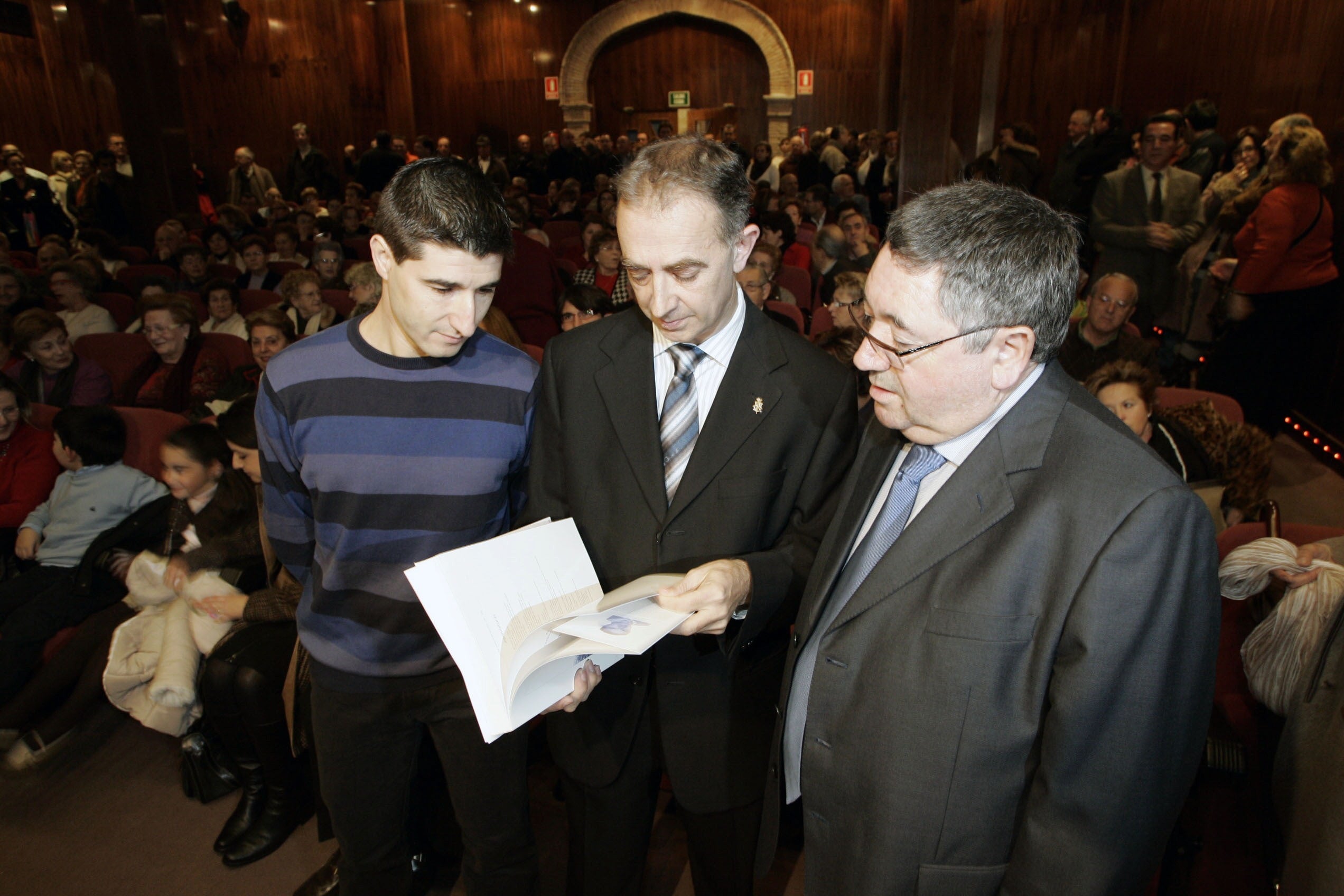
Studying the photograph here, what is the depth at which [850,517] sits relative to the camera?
4.19ft

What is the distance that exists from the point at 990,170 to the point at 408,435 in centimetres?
609

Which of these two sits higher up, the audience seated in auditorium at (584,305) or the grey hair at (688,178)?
the grey hair at (688,178)

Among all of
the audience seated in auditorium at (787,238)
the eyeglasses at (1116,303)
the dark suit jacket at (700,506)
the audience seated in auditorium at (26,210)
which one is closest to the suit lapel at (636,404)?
the dark suit jacket at (700,506)

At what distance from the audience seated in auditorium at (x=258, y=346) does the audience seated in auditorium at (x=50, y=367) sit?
1.90ft

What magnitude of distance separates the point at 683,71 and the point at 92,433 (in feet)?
56.0

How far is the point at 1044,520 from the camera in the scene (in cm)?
97

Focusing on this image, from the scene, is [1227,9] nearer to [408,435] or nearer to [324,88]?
[408,435]

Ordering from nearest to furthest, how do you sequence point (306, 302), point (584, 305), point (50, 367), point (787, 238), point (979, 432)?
point (979, 432), point (50, 367), point (584, 305), point (306, 302), point (787, 238)

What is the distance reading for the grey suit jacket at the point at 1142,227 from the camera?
454cm

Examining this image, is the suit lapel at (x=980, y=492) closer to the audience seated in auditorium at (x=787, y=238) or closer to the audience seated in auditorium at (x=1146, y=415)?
the audience seated in auditorium at (x=1146, y=415)

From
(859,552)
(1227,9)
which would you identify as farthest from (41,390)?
(1227,9)

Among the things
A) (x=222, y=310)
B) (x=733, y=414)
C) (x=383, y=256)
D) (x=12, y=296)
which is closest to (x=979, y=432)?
(x=733, y=414)

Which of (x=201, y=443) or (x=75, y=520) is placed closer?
(x=201, y=443)

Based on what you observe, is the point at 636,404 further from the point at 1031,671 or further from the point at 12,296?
the point at 12,296
